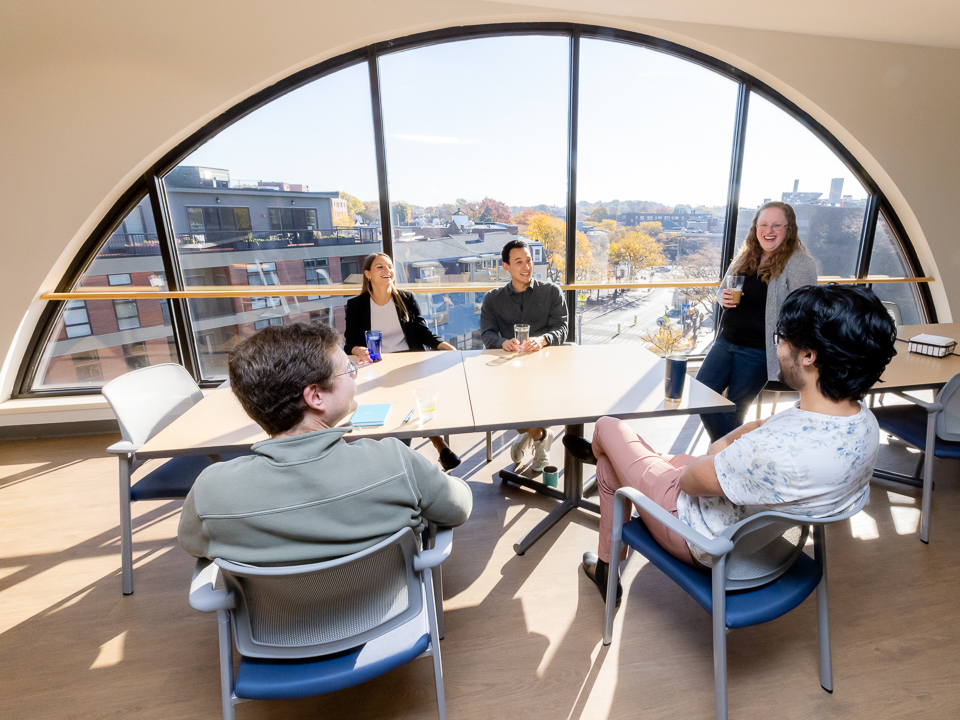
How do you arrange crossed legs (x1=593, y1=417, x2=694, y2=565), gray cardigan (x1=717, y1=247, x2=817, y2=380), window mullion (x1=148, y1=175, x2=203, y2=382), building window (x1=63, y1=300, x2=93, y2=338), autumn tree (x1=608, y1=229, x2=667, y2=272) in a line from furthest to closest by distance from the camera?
autumn tree (x1=608, y1=229, x2=667, y2=272) → building window (x1=63, y1=300, x2=93, y2=338) → window mullion (x1=148, y1=175, x2=203, y2=382) → gray cardigan (x1=717, y1=247, x2=817, y2=380) → crossed legs (x1=593, y1=417, x2=694, y2=565)

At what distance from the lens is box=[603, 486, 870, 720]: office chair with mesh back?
1.14 metres

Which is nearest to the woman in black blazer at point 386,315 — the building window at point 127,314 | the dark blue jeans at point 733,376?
the dark blue jeans at point 733,376

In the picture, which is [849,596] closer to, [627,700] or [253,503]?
[627,700]

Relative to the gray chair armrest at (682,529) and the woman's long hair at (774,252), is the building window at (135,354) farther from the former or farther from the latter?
the woman's long hair at (774,252)

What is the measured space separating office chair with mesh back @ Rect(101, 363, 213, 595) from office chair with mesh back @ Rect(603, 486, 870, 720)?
176 cm

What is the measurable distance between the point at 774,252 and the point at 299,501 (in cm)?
253

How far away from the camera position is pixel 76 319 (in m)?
3.72

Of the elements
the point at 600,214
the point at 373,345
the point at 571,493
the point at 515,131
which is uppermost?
the point at 515,131

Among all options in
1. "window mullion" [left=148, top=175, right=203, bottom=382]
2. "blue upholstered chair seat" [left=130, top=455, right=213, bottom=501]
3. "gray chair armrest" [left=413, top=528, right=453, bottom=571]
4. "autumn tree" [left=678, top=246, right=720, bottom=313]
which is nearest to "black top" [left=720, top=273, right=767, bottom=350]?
"autumn tree" [left=678, top=246, right=720, bottom=313]

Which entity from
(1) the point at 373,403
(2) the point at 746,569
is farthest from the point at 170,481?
(2) the point at 746,569

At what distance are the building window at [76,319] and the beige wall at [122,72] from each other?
0.19 metres

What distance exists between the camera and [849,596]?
1849mm

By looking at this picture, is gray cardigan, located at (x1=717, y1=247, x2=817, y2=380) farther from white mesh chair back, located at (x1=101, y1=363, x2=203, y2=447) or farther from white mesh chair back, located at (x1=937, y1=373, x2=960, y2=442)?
white mesh chair back, located at (x1=101, y1=363, x2=203, y2=447)

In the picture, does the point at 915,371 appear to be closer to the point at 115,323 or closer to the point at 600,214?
the point at 600,214
